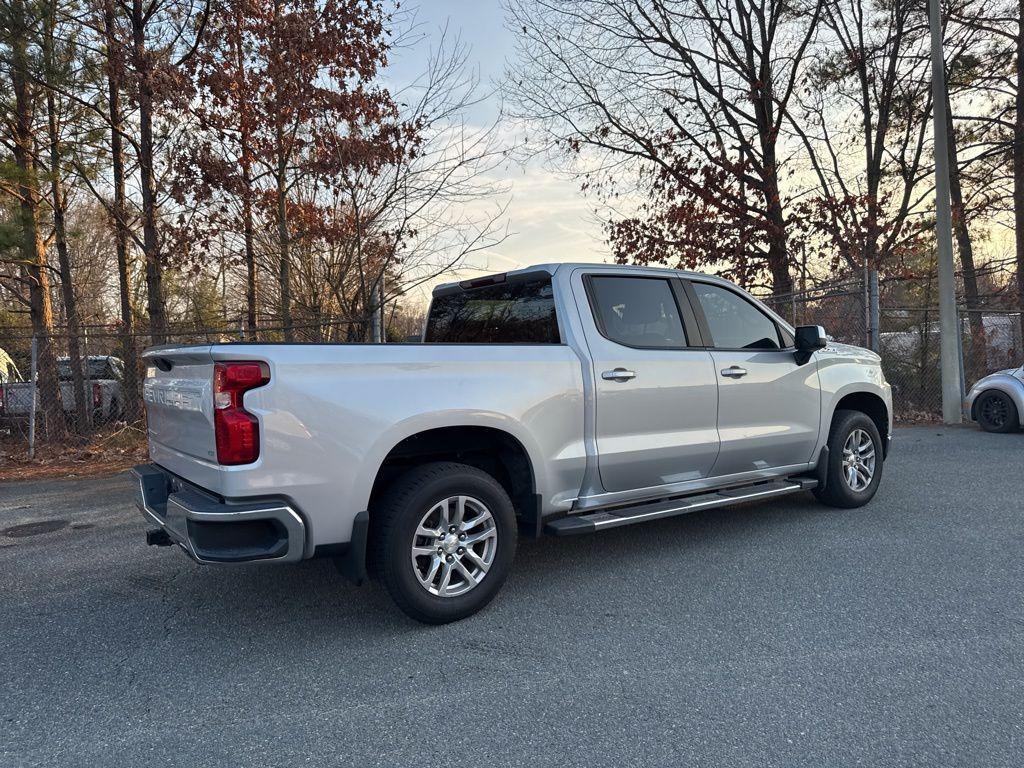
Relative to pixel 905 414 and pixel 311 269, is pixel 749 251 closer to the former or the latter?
pixel 905 414

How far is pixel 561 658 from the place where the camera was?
10.7 ft

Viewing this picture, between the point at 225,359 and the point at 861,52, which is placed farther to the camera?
the point at 861,52

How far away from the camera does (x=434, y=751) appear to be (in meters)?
2.56

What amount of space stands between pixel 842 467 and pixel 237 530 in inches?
183

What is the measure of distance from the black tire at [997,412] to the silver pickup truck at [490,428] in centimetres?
576

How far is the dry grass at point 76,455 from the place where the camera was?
844 centimetres

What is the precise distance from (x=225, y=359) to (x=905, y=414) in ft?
40.0

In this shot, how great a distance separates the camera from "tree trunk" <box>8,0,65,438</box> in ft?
31.2

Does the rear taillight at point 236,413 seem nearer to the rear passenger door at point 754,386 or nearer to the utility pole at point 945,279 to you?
the rear passenger door at point 754,386

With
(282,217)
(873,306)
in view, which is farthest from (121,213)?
(873,306)

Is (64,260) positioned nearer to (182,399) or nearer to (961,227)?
(182,399)

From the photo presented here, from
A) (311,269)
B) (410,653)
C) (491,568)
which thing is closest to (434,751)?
(410,653)

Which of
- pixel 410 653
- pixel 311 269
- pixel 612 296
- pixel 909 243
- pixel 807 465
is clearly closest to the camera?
pixel 410 653

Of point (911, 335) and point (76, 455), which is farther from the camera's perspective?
point (911, 335)
